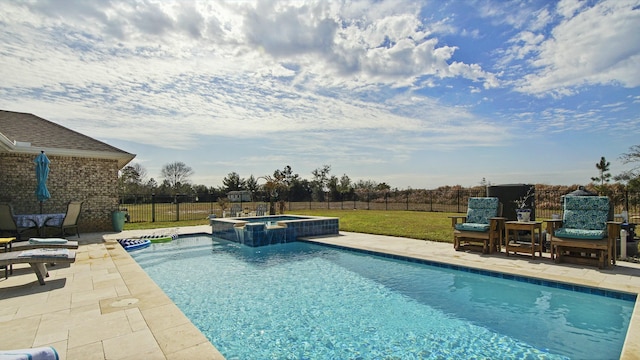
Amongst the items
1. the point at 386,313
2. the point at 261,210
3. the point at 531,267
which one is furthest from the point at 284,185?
the point at 386,313

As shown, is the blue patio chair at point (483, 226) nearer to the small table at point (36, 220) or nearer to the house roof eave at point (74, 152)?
the small table at point (36, 220)

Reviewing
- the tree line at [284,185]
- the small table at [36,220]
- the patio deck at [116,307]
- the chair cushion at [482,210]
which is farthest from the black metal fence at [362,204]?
the patio deck at [116,307]

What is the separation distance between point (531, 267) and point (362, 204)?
60.7 feet

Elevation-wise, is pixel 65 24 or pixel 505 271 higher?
pixel 65 24

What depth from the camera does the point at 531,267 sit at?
18.0ft

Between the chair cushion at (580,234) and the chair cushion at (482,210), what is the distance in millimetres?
1314

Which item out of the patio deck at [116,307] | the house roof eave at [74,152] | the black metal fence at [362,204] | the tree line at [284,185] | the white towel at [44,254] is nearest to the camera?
the patio deck at [116,307]

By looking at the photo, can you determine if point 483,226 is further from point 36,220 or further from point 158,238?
point 36,220

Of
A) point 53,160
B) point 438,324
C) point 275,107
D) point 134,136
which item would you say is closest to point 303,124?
point 275,107

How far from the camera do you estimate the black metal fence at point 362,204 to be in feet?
49.7

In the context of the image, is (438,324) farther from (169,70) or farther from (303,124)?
(303,124)

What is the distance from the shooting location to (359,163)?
23641mm

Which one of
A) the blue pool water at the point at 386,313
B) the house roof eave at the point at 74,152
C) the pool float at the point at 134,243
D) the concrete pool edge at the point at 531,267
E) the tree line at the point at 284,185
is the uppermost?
the house roof eave at the point at 74,152

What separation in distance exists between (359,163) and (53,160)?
57.1 ft
